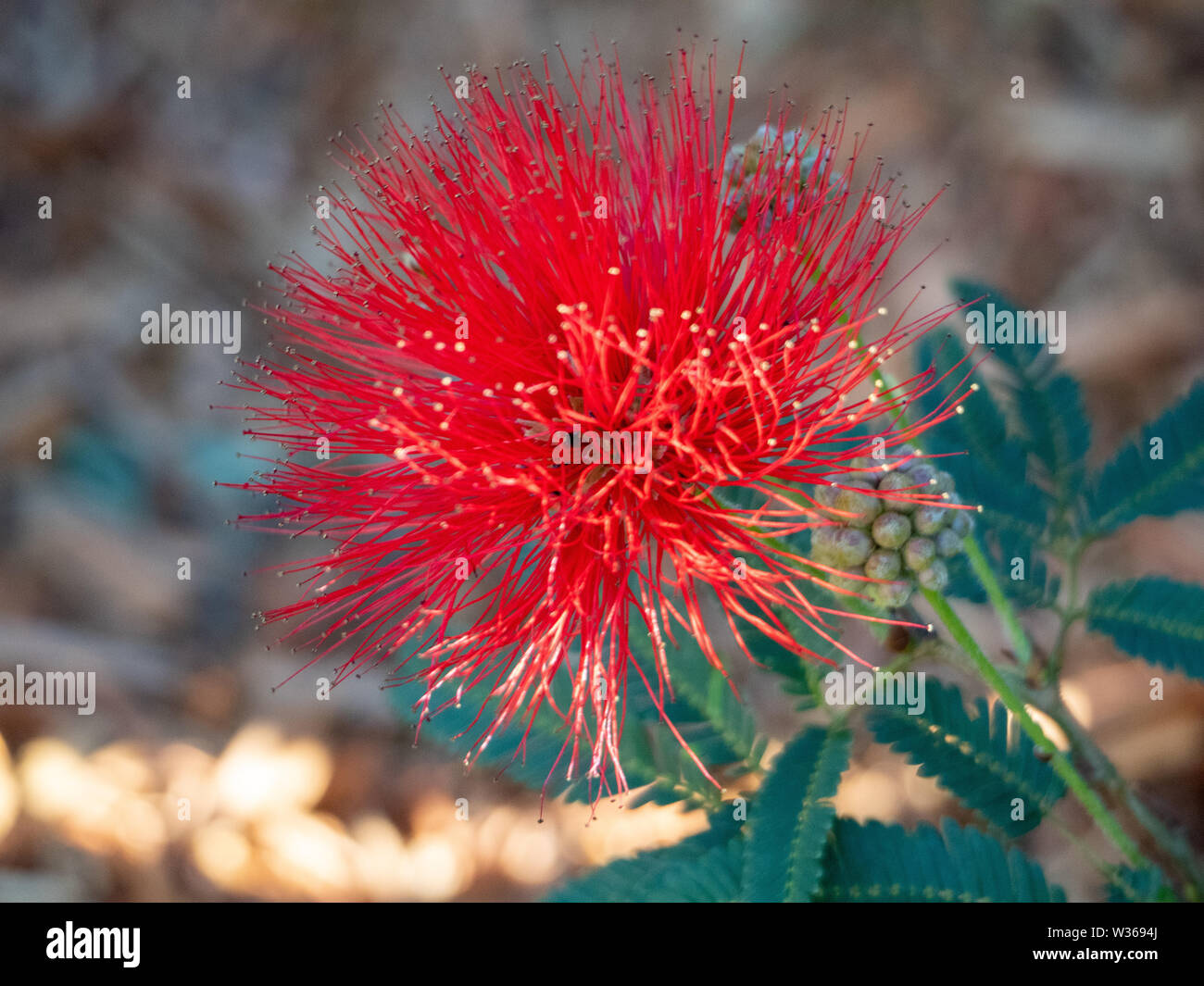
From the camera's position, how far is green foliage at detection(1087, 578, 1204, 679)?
106cm

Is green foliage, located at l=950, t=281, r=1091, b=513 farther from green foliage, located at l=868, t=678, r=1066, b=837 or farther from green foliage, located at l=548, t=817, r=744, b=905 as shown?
green foliage, located at l=548, t=817, r=744, b=905

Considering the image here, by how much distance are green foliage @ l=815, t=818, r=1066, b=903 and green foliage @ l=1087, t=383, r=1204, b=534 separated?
0.42m

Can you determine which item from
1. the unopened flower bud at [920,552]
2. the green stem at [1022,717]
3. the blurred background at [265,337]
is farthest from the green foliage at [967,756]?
the blurred background at [265,337]

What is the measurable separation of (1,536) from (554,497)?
200 cm

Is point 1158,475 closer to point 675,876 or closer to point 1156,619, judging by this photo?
point 1156,619

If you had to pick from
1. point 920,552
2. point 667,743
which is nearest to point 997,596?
point 920,552

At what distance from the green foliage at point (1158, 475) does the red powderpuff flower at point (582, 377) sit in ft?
1.12

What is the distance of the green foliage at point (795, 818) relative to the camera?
3.01 ft

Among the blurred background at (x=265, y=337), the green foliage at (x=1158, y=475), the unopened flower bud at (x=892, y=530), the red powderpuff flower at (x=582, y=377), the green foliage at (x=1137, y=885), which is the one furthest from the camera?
the blurred background at (x=265, y=337)

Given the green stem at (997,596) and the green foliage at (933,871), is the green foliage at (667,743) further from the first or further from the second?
the green stem at (997,596)

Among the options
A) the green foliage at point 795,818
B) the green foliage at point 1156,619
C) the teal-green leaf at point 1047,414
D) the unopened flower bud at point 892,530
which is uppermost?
the teal-green leaf at point 1047,414

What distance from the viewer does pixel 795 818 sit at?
97 centimetres

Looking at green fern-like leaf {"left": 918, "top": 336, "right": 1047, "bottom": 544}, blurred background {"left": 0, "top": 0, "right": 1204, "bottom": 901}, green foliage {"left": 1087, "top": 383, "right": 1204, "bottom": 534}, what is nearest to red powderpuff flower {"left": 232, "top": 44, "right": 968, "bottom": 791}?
green fern-like leaf {"left": 918, "top": 336, "right": 1047, "bottom": 544}
